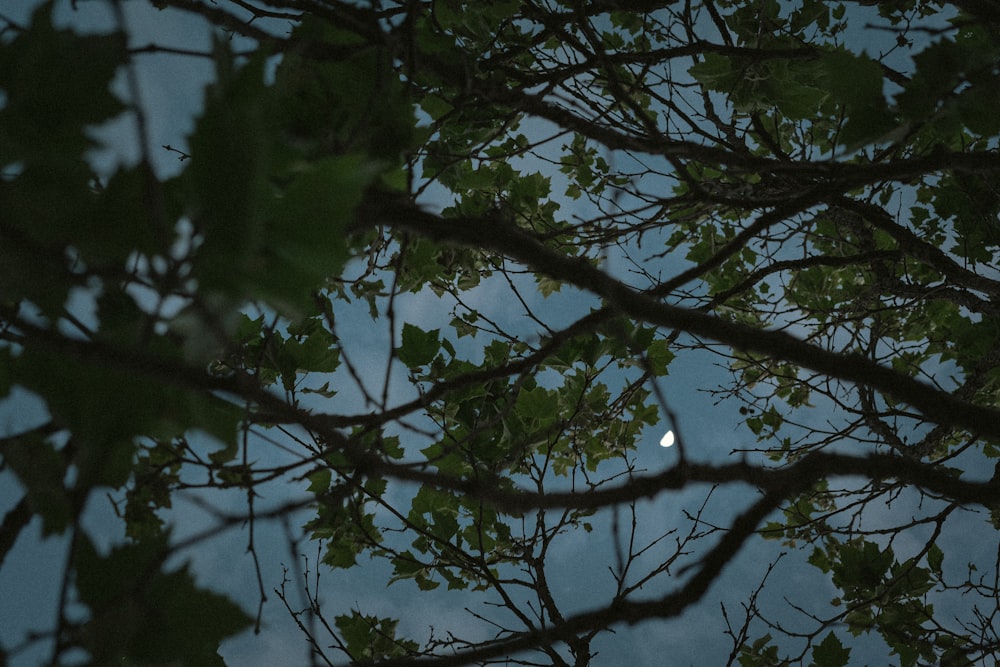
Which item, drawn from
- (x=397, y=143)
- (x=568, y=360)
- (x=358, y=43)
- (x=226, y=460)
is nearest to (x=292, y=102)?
(x=397, y=143)

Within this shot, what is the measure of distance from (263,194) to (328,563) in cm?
182

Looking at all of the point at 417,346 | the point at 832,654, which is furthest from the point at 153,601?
the point at 832,654

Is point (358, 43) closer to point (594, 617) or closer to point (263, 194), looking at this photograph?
point (263, 194)

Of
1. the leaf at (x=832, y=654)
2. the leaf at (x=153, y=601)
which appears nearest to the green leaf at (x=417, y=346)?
the leaf at (x=153, y=601)

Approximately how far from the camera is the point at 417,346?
1667 millimetres

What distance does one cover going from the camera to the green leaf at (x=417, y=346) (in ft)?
5.47

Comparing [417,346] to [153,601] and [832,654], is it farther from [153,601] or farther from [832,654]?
[832,654]

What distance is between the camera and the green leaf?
5.47 feet

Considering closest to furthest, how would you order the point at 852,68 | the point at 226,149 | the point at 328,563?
the point at 226,149, the point at 852,68, the point at 328,563

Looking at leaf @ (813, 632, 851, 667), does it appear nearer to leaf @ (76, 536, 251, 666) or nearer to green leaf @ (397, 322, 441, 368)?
green leaf @ (397, 322, 441, 368)

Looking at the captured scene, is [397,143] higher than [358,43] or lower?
lower

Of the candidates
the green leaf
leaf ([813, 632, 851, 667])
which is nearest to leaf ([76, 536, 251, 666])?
the green leaf

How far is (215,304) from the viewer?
36 cm

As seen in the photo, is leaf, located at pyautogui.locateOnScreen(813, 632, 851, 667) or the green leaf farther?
leaf, located at pyautogui.locateOnScreen(813, 632, 851, 667)
